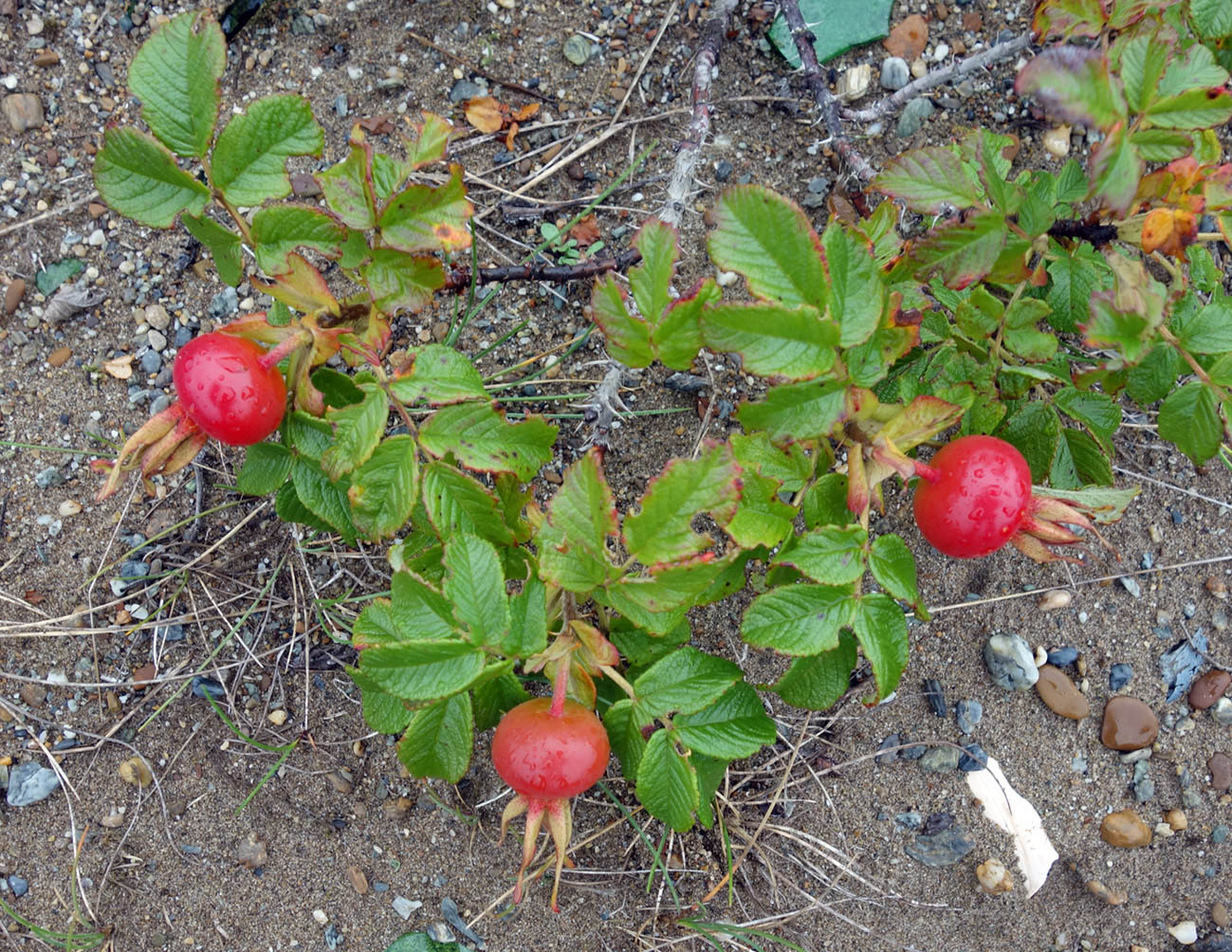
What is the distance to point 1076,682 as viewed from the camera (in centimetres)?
234

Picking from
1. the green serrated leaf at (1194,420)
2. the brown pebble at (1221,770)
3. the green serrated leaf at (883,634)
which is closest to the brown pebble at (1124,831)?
the brown pebble at (1221,770)

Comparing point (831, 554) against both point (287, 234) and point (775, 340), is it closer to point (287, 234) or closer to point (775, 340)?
point (775, 340)

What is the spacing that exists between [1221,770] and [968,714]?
2.07 feet

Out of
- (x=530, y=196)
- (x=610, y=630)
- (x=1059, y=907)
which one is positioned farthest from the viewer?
(x=530, y=196)

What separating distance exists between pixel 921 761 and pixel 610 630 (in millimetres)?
966

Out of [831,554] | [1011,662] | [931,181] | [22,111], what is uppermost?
[22,111]

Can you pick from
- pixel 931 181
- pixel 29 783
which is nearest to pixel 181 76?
pixel 931 181

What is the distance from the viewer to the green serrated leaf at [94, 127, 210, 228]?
5.09 feet

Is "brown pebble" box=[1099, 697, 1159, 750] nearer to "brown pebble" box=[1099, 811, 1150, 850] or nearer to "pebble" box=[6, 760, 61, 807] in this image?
"brown pebble" box=[1099, 811, 1150, 850]

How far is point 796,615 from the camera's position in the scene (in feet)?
5.18

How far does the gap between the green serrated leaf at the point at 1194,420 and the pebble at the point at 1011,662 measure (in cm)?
72

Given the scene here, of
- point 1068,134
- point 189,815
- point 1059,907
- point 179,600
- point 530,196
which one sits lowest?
point 1059,907

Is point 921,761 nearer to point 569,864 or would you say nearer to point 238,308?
point 569,864

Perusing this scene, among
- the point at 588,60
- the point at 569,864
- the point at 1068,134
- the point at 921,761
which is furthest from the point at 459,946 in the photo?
the point at 1068,134
